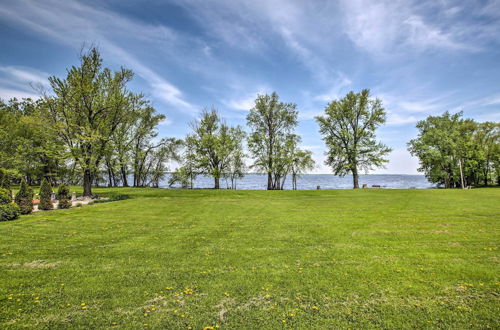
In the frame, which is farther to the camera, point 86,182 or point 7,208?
point 86,182

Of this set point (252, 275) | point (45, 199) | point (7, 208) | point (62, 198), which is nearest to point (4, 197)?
point (7, 208)

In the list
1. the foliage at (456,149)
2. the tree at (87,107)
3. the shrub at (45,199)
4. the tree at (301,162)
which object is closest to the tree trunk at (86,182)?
the tree at (87,107)

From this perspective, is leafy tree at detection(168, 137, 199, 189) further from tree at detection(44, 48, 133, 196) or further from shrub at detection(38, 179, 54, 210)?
shrub at detection(38, 179, 54, 210)

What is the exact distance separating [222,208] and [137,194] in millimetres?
13236

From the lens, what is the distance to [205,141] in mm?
38156

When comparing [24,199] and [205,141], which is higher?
[205,141]

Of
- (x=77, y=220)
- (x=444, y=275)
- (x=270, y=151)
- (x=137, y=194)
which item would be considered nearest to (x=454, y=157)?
(x=270, y=151)

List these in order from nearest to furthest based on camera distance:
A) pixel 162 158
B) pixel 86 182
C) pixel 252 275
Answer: pixel 252 275
pixel 86 182
pixel 162 158

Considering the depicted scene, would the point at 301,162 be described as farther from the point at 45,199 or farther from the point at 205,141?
the point at 45,199

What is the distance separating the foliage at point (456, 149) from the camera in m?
42.9

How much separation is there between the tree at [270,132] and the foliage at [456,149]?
81.2 feet

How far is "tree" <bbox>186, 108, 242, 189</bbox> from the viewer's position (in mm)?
38438

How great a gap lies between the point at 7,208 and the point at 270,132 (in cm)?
3207

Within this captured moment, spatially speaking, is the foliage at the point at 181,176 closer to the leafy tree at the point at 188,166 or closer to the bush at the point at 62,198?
the leafy tree at the point at 188,166
